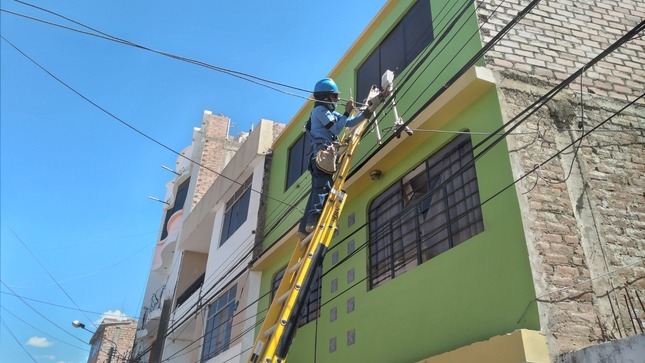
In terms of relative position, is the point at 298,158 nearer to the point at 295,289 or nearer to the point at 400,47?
the point at 400,47

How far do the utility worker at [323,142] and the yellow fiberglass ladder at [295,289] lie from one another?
0.78ft

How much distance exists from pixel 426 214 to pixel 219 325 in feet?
28.5

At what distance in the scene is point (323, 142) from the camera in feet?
25.5

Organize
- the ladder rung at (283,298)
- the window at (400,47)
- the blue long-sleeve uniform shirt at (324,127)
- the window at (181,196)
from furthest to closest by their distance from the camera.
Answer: the window at (181,196) → the window at (400,47) → the blue long-sleeve uniform shirt at (324,127) → the ladder rung at (283,298)

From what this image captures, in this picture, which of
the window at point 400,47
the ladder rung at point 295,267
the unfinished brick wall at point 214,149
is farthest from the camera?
the unfinished brick wall at point 214,149

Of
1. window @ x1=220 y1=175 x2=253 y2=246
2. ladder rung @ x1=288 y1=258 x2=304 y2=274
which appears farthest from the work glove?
window @ x1=220 y1=175 x2=253 y2=246

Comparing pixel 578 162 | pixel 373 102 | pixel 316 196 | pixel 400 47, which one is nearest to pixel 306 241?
pixel 316 196

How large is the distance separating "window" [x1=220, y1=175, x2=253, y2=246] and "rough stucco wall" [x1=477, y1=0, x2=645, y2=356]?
29.9 ft

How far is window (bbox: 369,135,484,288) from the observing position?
22.6ft

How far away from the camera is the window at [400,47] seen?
9.06 m

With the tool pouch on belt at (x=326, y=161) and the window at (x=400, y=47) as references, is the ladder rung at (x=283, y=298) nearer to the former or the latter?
the tool pouch on belt at (x=326, y=161)

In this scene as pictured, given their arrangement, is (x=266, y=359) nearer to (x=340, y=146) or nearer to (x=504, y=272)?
(x=504, y=272)

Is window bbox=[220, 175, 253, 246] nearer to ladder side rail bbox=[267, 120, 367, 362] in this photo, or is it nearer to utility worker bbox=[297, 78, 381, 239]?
utility worker bbox=[297, 78, 381, 239]

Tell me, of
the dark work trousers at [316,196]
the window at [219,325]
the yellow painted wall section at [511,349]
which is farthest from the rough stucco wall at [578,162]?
the window at [219,325]
